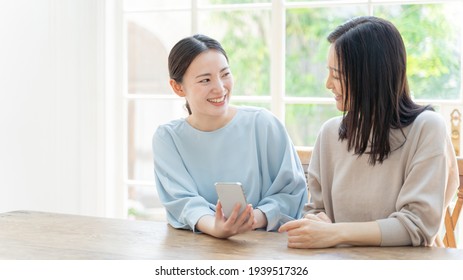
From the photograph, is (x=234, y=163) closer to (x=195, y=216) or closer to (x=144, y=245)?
(x=195, y=216)

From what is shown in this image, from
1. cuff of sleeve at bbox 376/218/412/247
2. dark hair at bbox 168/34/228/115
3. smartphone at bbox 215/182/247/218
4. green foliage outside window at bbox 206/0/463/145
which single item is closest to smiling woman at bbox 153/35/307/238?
dark hair at bbox 168/34/228/115

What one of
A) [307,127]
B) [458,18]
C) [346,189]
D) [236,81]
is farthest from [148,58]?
[346,189]

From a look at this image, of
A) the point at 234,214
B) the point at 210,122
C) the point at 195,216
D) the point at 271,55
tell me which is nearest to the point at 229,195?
the point at 234,214

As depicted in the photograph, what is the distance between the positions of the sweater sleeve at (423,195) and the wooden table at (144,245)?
0.03 m

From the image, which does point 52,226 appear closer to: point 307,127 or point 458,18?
point 307,127

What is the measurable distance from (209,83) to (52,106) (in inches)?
70.6

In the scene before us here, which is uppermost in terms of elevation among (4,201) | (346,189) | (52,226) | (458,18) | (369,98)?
(458,18)

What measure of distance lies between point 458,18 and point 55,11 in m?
2.00

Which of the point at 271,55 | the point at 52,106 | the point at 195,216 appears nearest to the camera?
the point at 195,216

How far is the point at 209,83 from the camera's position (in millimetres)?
2076

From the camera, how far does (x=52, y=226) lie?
2027mm

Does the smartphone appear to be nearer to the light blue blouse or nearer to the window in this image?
the light blue blouse

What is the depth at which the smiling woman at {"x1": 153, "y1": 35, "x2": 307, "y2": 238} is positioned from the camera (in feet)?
6.73

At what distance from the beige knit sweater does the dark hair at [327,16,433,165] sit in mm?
35
